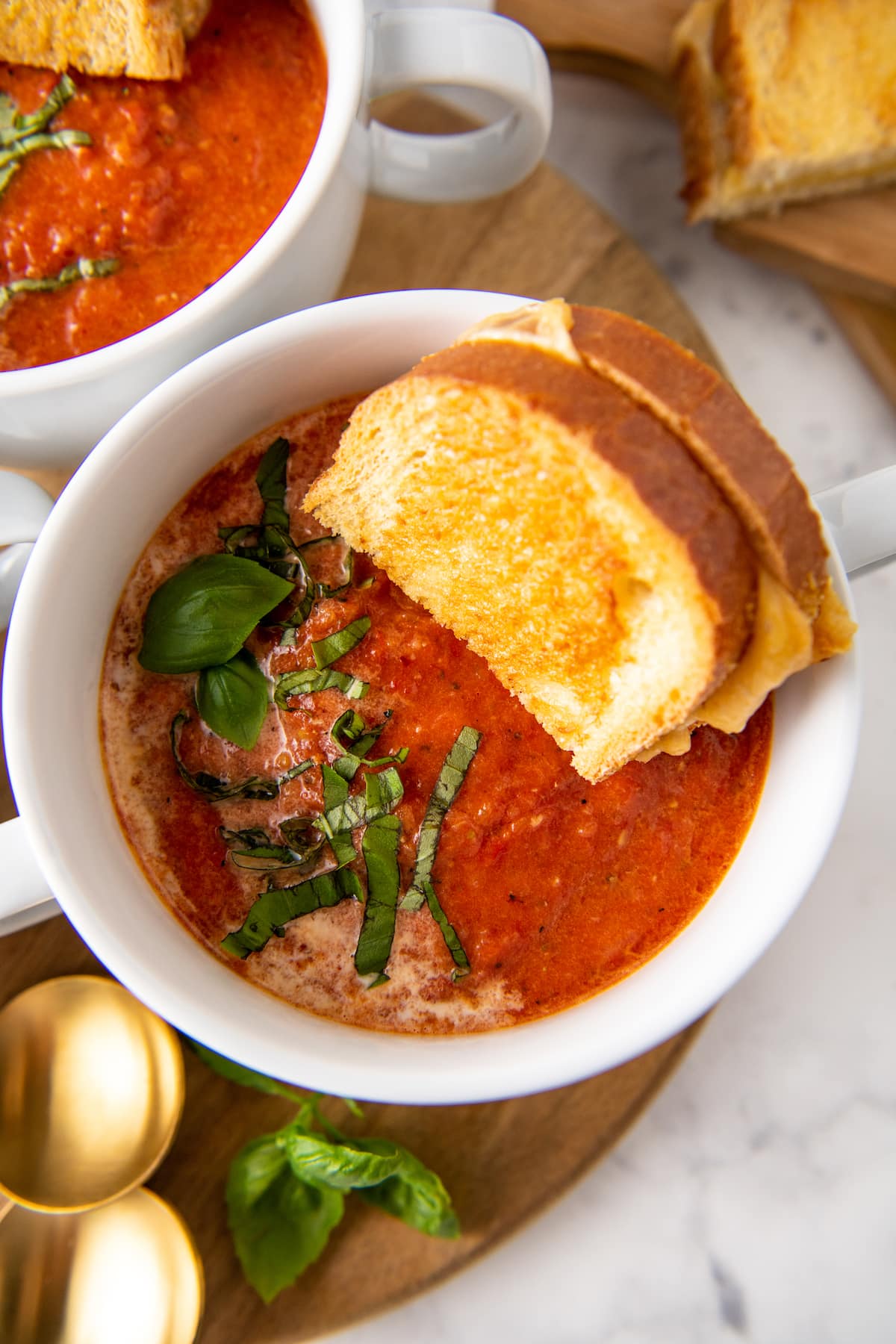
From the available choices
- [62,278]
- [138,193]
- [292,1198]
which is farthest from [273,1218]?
[138,193]

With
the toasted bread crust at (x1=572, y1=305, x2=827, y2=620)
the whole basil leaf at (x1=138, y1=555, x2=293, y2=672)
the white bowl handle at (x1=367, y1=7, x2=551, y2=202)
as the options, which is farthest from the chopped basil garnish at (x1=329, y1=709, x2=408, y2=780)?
the white bowl handle at (x1=367, y1=7, x2=551, y2=202)

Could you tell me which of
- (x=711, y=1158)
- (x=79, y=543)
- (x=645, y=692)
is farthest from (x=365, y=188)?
(x=711, y=1158)

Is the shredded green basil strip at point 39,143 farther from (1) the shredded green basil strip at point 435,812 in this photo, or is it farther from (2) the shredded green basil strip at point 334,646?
(1) the shredded green basil strip at point 435,812

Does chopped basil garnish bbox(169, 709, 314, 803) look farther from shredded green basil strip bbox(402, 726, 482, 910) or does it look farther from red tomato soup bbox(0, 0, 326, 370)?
red tomato soup bbox(0, 0, 326, 370)

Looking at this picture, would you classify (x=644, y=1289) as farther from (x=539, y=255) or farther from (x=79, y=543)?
(x=539, y=255)

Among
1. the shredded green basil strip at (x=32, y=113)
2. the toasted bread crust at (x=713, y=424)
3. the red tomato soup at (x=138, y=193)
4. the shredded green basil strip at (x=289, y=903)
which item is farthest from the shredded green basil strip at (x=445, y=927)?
the shredded green basil strip at (x=32, y=113)
